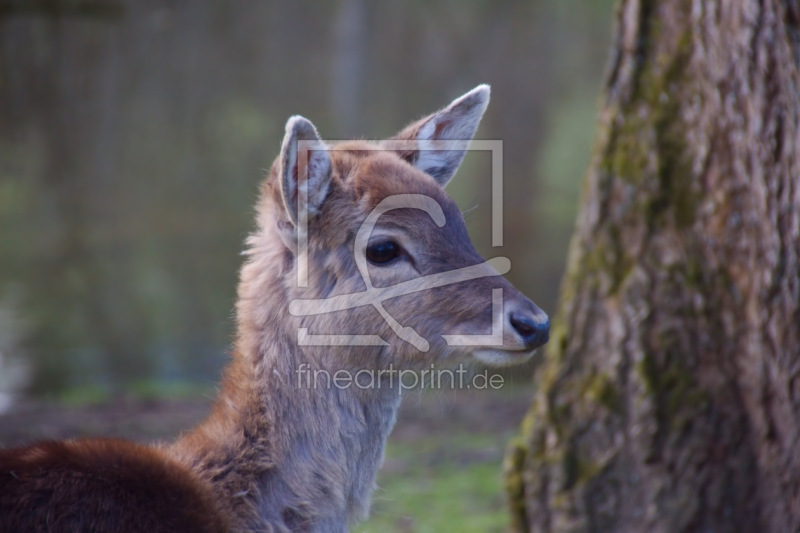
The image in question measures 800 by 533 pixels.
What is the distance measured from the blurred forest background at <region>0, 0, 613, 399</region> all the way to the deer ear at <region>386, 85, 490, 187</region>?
9384 mm

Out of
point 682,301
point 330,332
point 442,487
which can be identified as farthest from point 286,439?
point 442,487

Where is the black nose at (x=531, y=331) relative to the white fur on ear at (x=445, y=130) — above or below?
below

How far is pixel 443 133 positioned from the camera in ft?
17.0

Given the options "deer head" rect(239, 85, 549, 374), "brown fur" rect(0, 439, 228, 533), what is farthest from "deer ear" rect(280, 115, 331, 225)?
"brown fur" rect(0, 439, 228, 533)

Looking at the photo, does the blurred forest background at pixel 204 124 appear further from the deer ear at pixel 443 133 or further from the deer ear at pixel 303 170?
the deer ear at pixel 303 170

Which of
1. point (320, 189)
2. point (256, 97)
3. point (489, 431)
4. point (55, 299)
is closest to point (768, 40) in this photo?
point (320, 189)

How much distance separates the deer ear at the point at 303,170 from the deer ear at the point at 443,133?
0.81 metres

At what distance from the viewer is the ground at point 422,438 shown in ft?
23.4

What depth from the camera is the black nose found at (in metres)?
4.21

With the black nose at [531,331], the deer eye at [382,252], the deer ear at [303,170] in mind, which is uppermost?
the deer ear at [303,170]

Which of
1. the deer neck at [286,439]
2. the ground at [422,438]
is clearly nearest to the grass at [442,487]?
the ground at [422,438]

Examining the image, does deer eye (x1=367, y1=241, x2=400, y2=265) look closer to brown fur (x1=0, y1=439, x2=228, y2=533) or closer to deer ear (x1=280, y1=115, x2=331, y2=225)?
A: deer ear (x1=280, y1=115, x2=331, y2=225)

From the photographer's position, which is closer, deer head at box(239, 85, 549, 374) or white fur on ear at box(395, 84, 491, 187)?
deer head at box(239, 85, 549, 374)

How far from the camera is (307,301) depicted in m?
4.42
